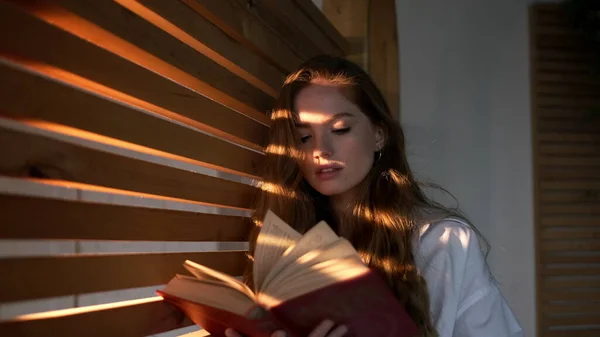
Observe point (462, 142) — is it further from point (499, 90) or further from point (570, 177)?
point (570, 177)

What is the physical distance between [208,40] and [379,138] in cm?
49

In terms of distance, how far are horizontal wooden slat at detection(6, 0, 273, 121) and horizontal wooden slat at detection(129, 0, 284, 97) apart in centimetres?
2

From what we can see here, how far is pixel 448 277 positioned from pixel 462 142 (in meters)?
1.31

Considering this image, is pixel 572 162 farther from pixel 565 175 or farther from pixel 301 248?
pixel 301 248

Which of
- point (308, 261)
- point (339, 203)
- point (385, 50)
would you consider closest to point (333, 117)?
point (339, 203)

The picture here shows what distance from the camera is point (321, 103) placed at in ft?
4.25

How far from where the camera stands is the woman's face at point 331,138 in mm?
1278

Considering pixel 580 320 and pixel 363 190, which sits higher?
pixel 363 190

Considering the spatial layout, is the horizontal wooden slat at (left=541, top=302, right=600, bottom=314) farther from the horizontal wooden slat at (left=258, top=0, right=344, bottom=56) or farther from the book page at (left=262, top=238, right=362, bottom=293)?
the book page at (left=262, top=238, right=362, bottom=293)

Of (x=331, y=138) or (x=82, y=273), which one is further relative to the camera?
(x=331, y=138)

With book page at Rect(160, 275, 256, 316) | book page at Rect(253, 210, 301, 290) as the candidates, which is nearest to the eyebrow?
book page at Rect(253, 210, 301, 290)

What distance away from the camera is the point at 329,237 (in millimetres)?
879

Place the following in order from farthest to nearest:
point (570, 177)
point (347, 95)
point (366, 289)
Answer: point (570, 177), point (347, 95), point (366, 289)

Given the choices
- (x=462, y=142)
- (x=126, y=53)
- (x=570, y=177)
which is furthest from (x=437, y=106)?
(x=126, y=53)
